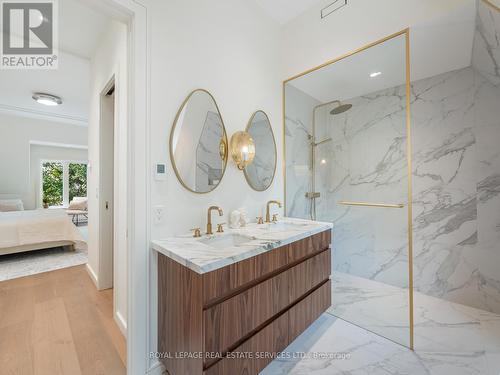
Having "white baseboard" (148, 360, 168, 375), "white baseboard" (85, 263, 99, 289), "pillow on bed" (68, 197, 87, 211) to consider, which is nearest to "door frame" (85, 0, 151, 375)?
"white baseboard" (148, 360, 168, 375)

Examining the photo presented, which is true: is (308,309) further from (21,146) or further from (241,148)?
(21,146)

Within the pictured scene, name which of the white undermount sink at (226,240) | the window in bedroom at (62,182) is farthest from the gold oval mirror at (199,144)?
the window in bedroom at (62,182)

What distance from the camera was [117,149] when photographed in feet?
6.59

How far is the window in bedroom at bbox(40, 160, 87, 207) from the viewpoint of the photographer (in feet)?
21.0

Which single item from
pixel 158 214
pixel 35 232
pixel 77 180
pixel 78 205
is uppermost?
pixel 77 180

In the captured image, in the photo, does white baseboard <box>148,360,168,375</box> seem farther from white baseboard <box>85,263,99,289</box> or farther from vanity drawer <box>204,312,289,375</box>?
white baseboard <box>85,263,99,289</box>

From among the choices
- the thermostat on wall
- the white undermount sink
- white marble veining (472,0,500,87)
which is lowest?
the white undermount sink

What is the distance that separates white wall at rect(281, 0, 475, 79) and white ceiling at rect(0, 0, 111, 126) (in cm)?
189

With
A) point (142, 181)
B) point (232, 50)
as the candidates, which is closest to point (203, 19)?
point (232, 50)

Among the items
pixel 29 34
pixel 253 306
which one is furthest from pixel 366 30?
pixel 29 34

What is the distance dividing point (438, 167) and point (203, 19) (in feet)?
8.81

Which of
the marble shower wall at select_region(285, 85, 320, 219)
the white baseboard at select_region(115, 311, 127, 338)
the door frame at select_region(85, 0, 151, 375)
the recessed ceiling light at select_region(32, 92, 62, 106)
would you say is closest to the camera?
the door frame at select_region(85, 0, 151, 375)

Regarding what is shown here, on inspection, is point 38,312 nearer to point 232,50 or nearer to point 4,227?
point 4,227

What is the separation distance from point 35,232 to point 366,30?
17.3 feet
